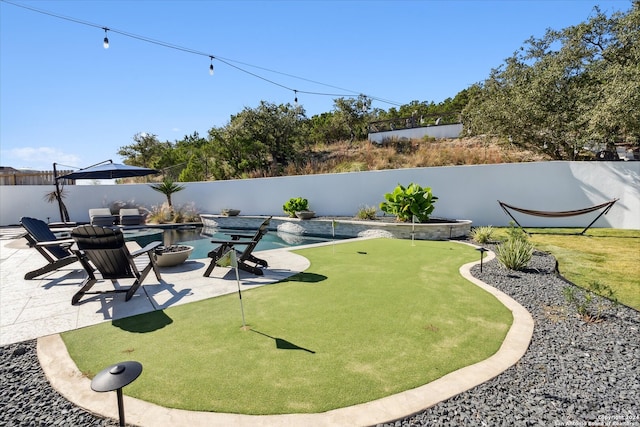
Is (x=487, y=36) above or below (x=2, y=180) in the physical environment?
above

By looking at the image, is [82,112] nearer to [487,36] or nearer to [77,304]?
[77,304]

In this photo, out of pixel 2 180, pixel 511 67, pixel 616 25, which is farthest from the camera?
pixel 2 180

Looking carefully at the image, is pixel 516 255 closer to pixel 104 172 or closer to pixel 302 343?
pixel 302 343

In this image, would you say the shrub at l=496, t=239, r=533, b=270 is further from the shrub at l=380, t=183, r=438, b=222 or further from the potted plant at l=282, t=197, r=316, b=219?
the potted plant at l=282, t=197, r=316, b=219

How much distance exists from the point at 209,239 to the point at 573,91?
13.8 metres

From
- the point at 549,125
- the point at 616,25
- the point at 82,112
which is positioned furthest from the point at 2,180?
the point at 616,25

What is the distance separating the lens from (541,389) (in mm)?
2311

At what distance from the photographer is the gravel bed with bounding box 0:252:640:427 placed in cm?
205

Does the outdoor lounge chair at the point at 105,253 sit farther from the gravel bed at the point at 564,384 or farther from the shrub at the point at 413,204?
the shrub at the point at 413,204

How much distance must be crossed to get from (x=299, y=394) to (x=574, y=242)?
8475 mm

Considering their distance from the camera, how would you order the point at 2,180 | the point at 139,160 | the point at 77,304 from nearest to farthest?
1. the point at 77,304
2. the point at 2,180
3. the point at 139,160

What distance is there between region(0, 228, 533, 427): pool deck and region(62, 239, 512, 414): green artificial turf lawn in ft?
0.32

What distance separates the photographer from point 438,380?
2.43 metres

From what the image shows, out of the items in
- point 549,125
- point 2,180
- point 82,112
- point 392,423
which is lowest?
point 392,423
